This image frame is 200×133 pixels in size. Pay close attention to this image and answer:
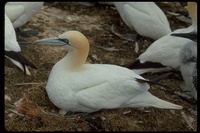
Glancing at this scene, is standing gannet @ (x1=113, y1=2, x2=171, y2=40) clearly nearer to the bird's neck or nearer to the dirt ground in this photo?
the dirt ground

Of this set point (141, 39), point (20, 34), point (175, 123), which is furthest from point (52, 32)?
point (175, 123)

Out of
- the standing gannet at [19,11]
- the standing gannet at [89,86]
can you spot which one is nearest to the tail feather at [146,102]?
the standing gannet at [89,86]

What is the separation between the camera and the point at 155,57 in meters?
3.88

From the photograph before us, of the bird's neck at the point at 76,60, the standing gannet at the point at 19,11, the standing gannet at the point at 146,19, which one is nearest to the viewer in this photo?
the bird's neck at the point at 76,60

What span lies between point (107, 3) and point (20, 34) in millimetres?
1292

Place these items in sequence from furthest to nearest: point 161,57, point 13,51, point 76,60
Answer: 1. point 161,57
2. point 13,51
3. point 76,60

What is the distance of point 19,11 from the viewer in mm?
4066

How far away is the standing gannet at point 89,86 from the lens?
3.10 m

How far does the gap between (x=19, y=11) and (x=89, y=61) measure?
0.75m

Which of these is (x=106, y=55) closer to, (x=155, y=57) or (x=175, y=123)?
(x=155, y=57)

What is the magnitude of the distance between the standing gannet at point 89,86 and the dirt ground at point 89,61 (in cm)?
13

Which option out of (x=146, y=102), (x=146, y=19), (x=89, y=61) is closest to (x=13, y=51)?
(x=89, y=61)

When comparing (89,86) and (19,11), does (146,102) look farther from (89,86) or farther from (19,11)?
(19,11)

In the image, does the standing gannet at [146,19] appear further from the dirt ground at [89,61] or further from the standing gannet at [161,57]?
the standing gannet at [161,57]
